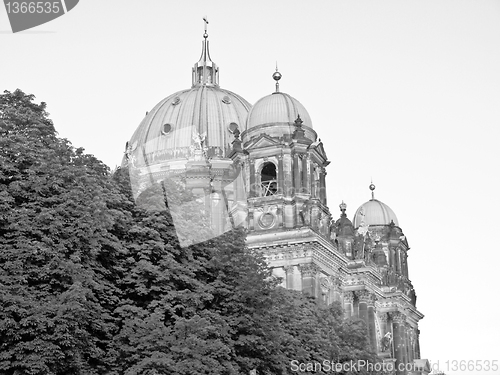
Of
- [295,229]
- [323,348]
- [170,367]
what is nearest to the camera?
[170,367]

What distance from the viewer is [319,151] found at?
69.2m

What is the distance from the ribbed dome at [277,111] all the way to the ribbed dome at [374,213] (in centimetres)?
2645

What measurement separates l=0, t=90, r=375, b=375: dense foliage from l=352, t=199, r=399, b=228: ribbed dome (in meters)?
50.5

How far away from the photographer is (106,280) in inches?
1528

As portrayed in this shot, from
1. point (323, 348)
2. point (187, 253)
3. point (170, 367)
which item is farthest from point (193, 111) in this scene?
point (170, 367)

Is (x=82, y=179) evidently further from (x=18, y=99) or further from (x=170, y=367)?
(x=170, y=367)

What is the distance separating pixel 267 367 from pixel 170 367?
24.9 ft

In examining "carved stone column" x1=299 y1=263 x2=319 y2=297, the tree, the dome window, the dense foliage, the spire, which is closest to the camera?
the tree

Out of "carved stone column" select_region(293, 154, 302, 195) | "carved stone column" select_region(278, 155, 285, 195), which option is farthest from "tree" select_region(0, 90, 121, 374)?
"carved stone column" select_region(293, 154, 302, 195)

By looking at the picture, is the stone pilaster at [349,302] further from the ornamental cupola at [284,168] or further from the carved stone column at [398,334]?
the carved stone column at [398,334]

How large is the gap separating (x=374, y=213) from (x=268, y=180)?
28.1 meters

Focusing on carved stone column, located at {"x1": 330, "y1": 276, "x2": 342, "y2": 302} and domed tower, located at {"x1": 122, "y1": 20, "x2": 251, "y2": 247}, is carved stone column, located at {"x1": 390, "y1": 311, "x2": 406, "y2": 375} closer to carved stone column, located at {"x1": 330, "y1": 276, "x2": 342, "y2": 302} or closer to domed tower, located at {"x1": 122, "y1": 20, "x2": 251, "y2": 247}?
carved stone column, located at {"x1": 330, "y1": 276, "x2": 342, "y2": 302}

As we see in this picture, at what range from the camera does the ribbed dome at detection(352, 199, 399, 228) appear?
95.1 metres

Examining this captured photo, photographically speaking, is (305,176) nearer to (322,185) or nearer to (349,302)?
(322,185)
